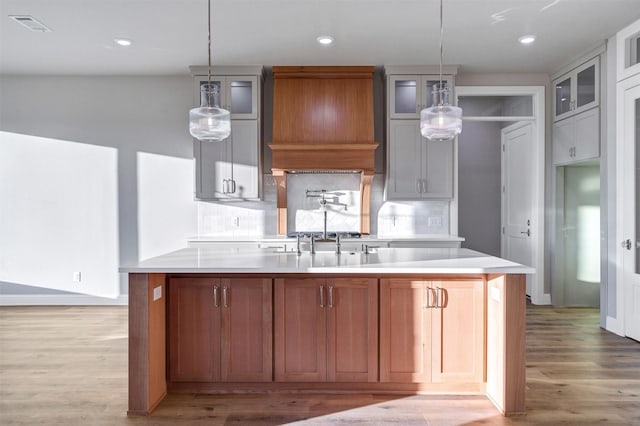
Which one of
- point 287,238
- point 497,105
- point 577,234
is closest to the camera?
point 287,238

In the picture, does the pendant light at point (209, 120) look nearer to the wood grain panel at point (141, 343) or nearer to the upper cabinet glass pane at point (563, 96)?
the wood grain panel at point (141, 343)

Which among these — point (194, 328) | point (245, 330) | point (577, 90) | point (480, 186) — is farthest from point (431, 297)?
point (480, 186)

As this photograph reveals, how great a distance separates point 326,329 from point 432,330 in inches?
25.4

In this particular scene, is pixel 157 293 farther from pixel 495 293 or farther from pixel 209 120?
pixel 495 293

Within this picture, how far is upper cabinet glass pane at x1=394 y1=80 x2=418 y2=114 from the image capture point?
16.6 feet

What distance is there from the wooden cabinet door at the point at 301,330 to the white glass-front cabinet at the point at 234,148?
2.53 metres

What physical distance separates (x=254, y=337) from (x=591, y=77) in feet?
14.0

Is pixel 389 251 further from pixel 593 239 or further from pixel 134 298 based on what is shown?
pixel 593 239

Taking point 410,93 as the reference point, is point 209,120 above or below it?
below

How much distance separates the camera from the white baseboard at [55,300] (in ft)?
17.6

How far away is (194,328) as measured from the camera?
8.99 feet

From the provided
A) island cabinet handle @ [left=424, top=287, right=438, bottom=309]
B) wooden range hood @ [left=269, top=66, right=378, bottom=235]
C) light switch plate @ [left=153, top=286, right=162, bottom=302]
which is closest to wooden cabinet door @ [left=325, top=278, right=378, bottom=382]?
island cabinet handle @ [left=424, top=287, right=438, bottom=309]

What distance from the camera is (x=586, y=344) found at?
382cm

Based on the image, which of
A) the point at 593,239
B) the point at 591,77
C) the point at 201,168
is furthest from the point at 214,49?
the point at 593,239
